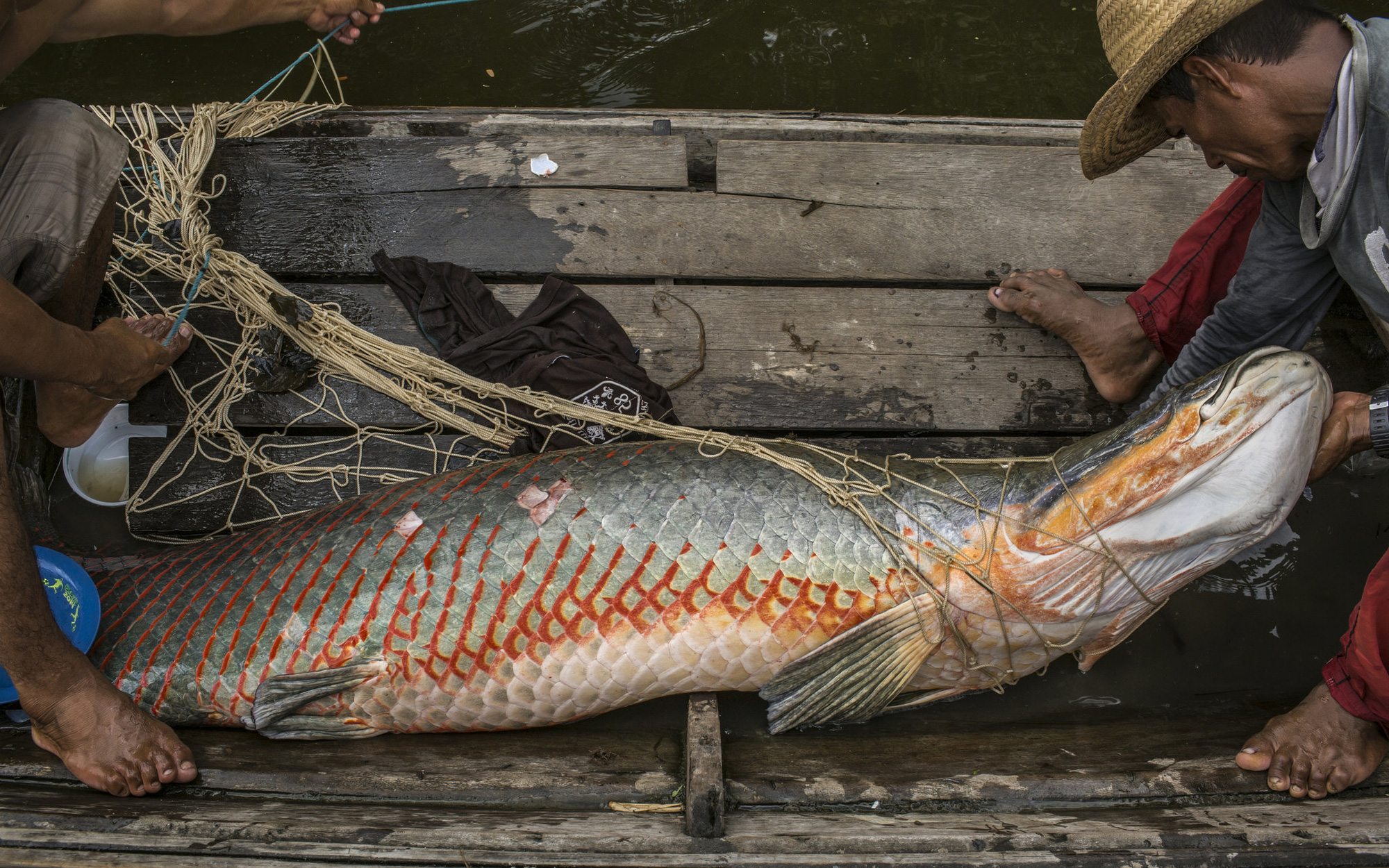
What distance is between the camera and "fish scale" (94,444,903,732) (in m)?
2.07

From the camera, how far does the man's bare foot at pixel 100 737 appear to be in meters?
1.95

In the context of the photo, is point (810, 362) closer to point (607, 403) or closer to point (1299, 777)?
point (607, 403)

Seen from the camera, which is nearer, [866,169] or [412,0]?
[866,169]

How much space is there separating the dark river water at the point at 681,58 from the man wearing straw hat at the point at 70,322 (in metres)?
1.41

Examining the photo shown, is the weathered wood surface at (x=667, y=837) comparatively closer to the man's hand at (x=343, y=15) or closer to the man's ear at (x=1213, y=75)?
the man's ear at (x=1213, y=75)

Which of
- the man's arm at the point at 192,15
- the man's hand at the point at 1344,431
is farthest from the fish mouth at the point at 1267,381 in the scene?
the man's arm at the point at 192,15

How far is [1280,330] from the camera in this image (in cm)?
239

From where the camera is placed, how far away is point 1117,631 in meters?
2.22

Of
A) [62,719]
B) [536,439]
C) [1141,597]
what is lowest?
[62,719]

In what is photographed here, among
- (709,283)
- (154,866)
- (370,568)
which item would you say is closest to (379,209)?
(709,283)

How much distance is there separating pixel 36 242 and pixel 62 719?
49.8 inches

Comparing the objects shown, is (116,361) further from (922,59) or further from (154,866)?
(922,59)

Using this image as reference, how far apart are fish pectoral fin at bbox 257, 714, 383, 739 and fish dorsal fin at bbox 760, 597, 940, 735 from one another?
3.53 feet

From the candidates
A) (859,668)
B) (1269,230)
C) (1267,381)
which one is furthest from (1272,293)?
(859,668)
